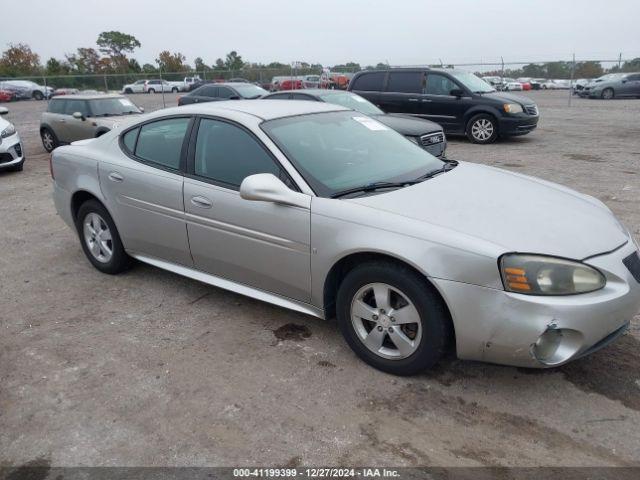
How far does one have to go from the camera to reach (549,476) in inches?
93.5

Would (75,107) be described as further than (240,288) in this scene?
Yes

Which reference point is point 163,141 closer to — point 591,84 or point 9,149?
point 9,149

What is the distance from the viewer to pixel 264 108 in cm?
402

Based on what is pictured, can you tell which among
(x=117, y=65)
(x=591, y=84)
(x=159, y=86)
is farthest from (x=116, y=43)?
(x=591, y=84)

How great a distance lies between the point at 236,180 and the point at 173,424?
5.33 feet

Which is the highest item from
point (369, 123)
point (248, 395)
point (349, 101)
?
point (369, 123)

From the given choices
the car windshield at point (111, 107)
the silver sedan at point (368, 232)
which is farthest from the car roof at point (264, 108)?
the car windshield at point (111, 107)

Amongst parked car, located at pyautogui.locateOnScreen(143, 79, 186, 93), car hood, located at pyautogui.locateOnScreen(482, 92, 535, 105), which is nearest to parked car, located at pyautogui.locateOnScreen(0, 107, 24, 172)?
car hood, located at pyautogui.locateOnScreen(482, 92, 535, 105)

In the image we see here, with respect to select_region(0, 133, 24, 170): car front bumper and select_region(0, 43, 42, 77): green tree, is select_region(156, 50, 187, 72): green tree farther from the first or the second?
select_region(0, 133, 24, 170): car front bumper

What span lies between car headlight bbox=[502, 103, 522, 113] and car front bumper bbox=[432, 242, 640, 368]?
9.86 m

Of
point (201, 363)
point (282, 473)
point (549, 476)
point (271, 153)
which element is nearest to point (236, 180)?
point (271, 153)

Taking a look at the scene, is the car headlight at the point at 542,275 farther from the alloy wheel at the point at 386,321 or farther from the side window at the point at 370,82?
the side window at the point at 370,82

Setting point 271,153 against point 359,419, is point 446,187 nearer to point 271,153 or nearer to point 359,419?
point 271,153

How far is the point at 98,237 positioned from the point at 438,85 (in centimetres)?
996
